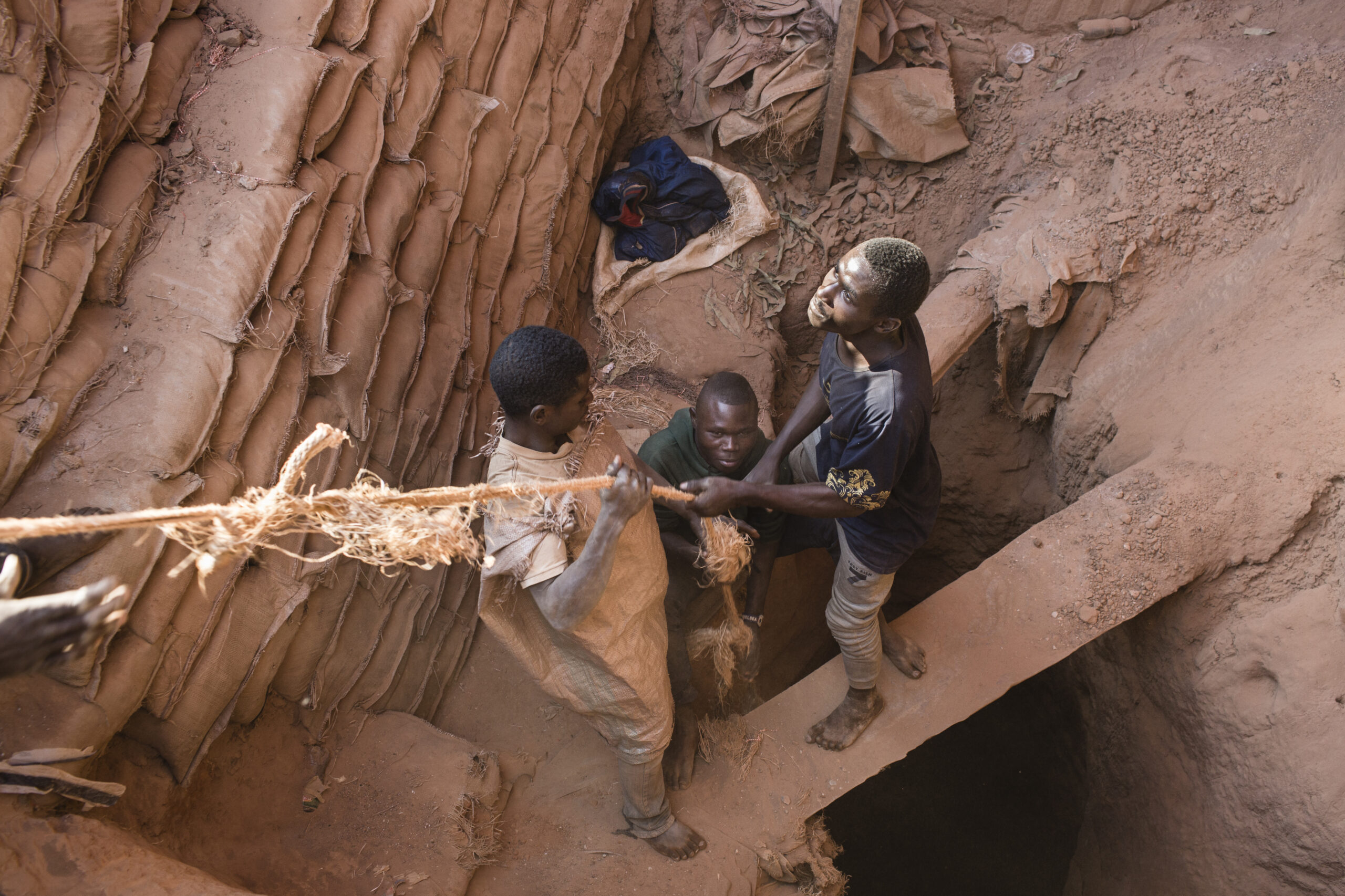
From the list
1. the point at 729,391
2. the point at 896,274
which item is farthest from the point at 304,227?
the point at 896,274

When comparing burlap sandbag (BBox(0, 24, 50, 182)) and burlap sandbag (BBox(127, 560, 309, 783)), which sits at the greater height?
burlap sandbag (BBox(0, 24, 50, 182))

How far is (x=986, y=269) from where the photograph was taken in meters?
4.11

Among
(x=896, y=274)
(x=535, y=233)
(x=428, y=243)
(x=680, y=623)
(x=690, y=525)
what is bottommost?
(x=680, y=623)

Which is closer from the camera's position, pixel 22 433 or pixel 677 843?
pixel 22 433

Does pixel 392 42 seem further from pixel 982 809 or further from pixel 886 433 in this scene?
pixel 982 809

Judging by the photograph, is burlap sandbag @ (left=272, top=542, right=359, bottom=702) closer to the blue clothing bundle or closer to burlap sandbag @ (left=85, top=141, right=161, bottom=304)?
burlap sandbag @ (left=85, top=141, right=161, bottom=304)

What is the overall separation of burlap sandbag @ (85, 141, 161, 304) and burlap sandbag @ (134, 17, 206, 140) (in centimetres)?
11

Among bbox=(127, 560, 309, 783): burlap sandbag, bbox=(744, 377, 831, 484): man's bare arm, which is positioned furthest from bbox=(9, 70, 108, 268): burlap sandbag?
bbox=(744, 377, 831, 484): man's bare arm

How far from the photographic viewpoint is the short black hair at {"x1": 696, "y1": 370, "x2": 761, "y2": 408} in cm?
286

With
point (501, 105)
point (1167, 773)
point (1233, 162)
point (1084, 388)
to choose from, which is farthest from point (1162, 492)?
point (501, 105)

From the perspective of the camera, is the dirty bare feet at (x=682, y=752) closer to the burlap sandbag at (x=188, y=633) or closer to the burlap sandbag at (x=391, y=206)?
the burlap sandbag at (x=188, y=633)

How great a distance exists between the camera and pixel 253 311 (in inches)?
101

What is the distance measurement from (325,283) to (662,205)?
2356 mm

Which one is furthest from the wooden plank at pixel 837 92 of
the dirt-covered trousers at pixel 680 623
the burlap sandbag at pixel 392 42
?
the dirt-covered trousers at pixel 680 623
